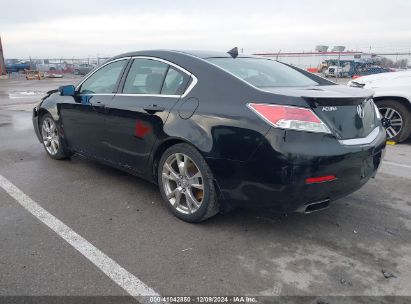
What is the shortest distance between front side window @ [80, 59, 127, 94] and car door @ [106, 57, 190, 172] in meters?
0.21

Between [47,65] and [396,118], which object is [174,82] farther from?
[47,65]

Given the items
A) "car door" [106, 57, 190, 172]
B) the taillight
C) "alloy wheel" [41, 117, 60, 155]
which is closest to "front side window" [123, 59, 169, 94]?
"car door" [106, 57, 190, 172]

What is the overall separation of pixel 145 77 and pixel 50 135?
90.5 inches

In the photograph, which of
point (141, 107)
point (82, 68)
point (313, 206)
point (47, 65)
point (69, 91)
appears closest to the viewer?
point (313, 206)

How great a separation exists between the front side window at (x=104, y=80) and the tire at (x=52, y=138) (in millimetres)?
865

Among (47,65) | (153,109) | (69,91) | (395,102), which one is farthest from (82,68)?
(153,109)

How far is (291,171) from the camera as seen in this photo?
9.07ft

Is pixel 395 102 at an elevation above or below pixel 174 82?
below

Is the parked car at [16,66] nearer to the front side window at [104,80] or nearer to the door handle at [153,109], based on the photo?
the front side window at [104,80]

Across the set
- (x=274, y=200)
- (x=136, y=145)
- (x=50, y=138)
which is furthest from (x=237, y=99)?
(x=50, y=138)

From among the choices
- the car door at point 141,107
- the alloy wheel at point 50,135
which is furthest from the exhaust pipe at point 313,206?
the alloy wheel at point 50,135

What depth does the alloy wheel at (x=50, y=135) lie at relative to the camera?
5.32 meters

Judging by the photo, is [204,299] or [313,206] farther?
[313,206]

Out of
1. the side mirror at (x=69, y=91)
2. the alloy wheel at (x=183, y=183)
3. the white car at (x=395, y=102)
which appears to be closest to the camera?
the alloy wheel at (x=183, y=183)
